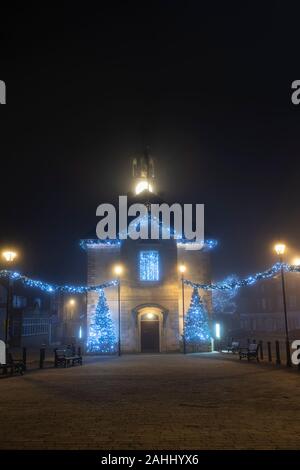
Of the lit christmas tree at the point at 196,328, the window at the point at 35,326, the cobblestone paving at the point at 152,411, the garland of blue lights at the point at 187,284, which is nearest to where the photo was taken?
the cobblestone paving at the point at 152,411

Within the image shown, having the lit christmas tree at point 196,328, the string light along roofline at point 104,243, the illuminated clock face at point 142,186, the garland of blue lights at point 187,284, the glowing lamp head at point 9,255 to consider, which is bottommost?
the lit christmas tree at point 196,328

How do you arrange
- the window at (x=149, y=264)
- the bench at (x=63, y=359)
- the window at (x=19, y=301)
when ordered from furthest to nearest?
1. the window at (x=19, y=301)
2. the window at (x=149, y=264)
3. the bench at (x=63, y=359)

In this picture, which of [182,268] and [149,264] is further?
[149,264]

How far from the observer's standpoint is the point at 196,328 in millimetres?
32656

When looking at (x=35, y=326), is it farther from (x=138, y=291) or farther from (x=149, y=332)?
(x=138, y=291)

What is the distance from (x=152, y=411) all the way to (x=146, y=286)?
77.4 ft

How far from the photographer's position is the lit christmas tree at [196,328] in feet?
107

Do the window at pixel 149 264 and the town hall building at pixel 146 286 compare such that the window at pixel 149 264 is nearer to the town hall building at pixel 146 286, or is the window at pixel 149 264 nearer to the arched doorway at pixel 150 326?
the town hall building at pixel 146 286

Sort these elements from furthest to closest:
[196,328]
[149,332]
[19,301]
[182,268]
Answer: [19,301]
[149,332]
[196,328]
[182,268]

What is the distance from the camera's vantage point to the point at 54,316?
58625mm

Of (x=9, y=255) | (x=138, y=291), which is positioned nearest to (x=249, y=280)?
(x=138, y=291)

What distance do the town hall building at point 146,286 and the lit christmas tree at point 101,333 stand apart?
3.19 ft

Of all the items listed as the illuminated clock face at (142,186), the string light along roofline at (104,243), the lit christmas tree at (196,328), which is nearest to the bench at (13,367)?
the string light along roofline at (104,243)
